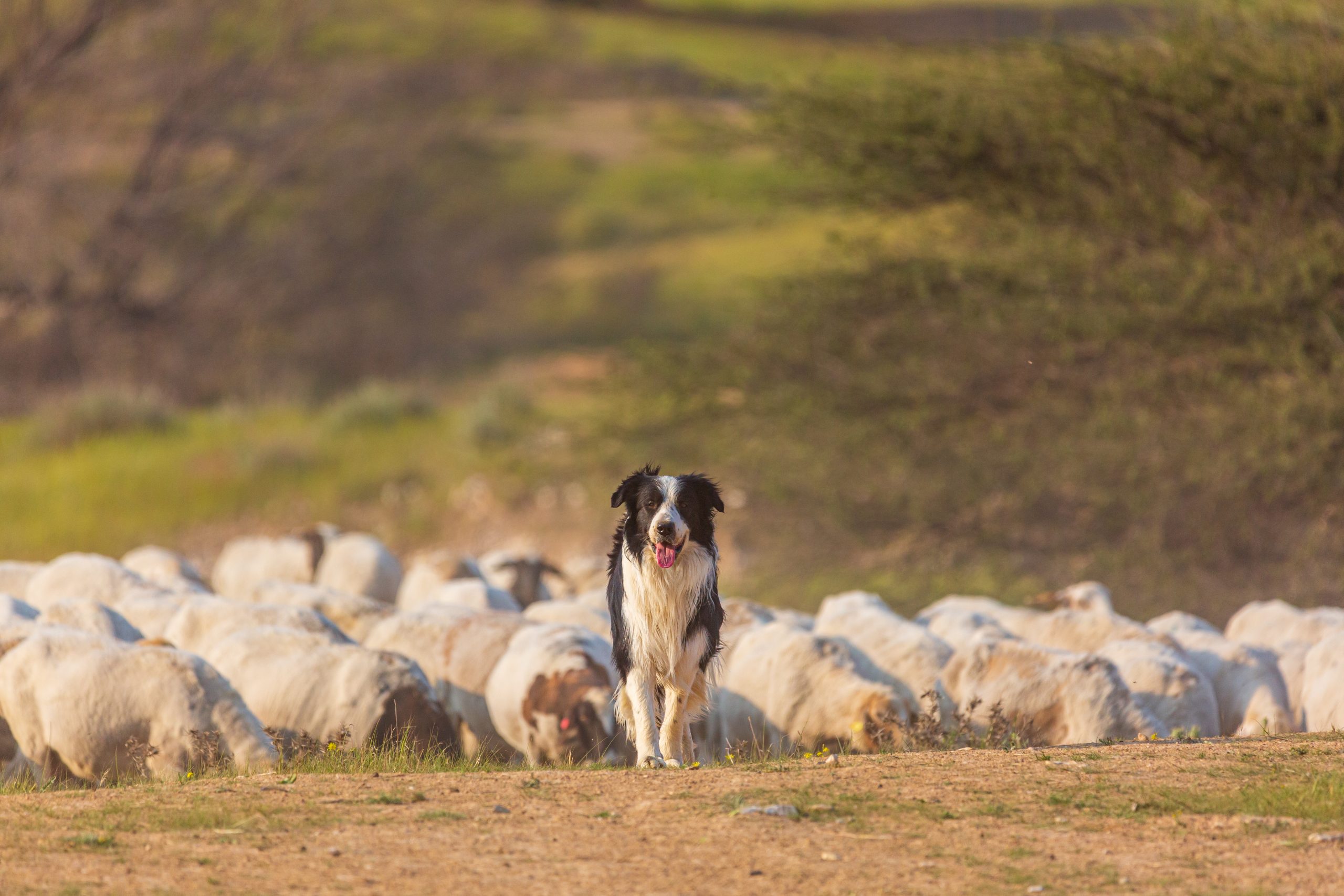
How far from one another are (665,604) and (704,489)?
58cm

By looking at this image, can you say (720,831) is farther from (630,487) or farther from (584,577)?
(584,577)

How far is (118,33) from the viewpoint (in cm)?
2820

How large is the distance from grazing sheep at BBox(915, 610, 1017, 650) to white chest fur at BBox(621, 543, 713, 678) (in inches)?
127

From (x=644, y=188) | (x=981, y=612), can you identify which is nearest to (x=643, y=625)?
(x=981, y=612)

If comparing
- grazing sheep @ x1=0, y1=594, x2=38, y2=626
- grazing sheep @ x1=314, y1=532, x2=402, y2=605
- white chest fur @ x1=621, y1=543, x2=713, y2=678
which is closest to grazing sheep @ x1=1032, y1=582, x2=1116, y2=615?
white chest fur @ x1=621, y1=543, x2=713, y2=678

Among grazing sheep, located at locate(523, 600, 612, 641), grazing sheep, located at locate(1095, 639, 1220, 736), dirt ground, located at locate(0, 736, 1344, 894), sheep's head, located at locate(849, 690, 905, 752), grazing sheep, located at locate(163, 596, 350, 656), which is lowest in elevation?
dirt ground, located at locate(0, 736, 1344, 894)

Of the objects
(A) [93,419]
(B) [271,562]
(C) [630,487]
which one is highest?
(A) [93,419]

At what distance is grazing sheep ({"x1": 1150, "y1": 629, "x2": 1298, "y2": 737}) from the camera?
345 inches

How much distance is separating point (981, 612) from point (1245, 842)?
19.8 ft

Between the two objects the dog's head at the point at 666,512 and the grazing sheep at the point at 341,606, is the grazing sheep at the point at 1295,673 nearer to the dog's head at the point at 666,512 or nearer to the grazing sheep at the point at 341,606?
the dog's head at the point at 666,512

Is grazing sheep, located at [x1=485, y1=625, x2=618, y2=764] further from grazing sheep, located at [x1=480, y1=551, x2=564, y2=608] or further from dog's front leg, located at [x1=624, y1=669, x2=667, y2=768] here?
grazing sheep, located at [x1=480, y1=551, x2=564, y2=608]

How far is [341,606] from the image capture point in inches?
407

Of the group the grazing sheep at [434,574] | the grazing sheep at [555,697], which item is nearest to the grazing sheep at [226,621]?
the grazing sheep at [555,697]

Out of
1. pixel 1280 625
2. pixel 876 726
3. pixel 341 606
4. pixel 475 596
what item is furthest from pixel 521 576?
pixel 1280 625
